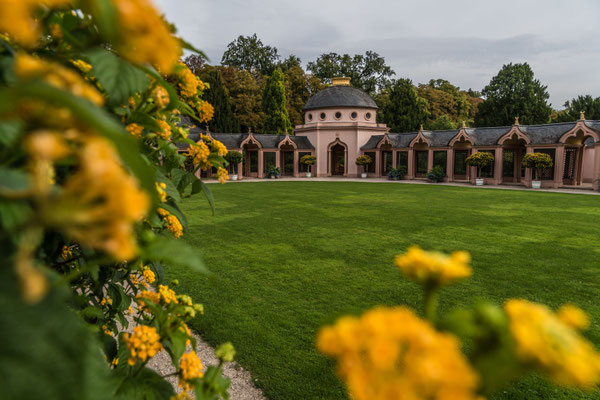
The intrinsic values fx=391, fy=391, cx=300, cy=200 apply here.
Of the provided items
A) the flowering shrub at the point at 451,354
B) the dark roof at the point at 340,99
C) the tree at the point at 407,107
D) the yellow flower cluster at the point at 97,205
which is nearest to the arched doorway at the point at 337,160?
the dark roof at the point at 340,99

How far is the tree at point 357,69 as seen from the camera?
208 feet

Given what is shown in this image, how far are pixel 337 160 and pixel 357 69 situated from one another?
29.0 metres

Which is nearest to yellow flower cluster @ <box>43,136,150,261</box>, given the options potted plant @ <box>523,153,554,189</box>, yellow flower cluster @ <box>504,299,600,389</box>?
yellow flower cluster @ <box>504,299,600,389</box>

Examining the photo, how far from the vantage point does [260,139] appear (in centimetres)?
3872

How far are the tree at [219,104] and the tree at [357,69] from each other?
23.4 metres

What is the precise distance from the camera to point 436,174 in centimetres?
3209

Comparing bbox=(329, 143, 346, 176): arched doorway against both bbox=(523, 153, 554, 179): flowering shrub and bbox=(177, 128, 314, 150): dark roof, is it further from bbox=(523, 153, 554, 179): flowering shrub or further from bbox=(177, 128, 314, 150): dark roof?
bbox=(523, 153, 554, 179): flowering shrub

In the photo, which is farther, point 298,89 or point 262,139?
point 298,89

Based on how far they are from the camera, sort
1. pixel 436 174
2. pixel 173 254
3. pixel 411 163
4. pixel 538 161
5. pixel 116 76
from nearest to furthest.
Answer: pixel 173 254 < pixel 116 76 < pixel 538 161 < pixel 436 174 < pixel 411 163

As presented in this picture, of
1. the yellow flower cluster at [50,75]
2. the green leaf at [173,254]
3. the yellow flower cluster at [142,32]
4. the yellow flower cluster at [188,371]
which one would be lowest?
the yellow flower cluster at [188,371]

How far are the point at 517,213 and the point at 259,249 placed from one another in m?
10.9

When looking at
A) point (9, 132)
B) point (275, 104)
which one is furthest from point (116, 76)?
point (275, 104)

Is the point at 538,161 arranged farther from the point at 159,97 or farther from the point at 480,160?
the point at 159,97

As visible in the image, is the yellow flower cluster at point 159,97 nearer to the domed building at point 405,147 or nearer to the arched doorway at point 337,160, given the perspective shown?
the domed building at point 405,147
